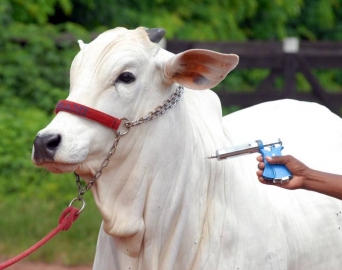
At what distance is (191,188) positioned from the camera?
4.46m

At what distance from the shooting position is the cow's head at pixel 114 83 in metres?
4.03

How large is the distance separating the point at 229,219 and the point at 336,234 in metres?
0.74

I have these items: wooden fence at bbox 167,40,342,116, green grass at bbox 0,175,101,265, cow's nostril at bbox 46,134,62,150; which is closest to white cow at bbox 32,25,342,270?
cow's nostril at bbox 46,134,62,150

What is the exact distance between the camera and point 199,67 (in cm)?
443

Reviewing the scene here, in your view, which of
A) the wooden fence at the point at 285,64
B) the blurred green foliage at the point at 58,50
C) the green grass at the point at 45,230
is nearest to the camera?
the green grass at the point at 45,230

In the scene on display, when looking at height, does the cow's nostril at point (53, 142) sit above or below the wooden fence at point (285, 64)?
below

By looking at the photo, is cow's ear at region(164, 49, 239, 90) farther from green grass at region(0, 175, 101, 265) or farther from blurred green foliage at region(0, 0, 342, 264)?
green grass at region(0, 175, 101, 265)

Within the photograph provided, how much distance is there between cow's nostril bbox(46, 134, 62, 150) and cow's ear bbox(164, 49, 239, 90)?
2.05 ft

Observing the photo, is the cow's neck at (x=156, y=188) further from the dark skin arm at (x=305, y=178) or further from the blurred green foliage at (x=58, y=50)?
the blurred green foliage at (x=58, y=50)

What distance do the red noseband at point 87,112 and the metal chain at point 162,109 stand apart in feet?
0.38

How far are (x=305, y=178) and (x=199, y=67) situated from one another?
70 centimetres

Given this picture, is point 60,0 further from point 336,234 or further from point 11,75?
point 336,234

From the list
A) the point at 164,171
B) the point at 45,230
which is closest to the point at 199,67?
the point at 164,171

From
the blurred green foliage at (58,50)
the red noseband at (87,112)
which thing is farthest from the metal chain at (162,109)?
the blurred green foliage at (58,50)
